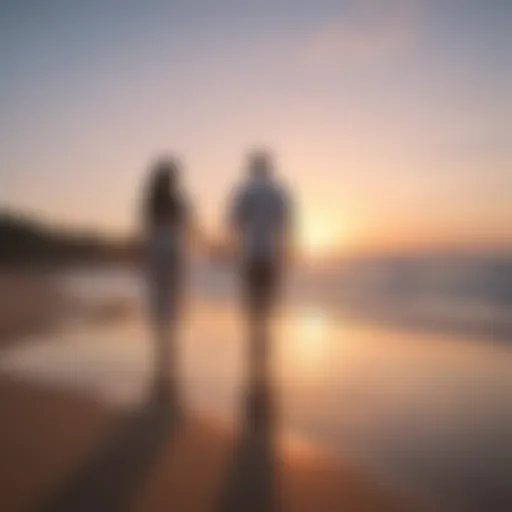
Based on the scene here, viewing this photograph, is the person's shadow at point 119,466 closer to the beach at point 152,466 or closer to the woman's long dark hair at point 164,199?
the beach at point 152,466

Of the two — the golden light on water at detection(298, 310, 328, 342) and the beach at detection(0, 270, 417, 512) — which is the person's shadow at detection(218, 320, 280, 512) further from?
the golden light on water at detection(298, 310, 328, 342)

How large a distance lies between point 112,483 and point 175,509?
0.27 metres

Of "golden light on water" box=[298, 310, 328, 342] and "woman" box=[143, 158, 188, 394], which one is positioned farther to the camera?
"golden light on water" box=[298, 310, 328, 342]

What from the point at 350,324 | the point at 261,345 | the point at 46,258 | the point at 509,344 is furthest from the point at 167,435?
the point at 46,258

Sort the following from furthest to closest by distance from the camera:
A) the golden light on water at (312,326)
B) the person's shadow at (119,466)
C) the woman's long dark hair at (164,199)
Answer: the golden light on water at (312,326) → the woman's long dark hair at (164,199) → the person's shadow at (119,466)

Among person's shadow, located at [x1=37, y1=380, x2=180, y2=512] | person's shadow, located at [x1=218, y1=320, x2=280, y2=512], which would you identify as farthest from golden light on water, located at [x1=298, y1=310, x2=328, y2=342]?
person's shadow, located at [x1=37, y1=380, x2=180, y2=512]

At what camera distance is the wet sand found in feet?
5.65

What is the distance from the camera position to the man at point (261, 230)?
2.85m

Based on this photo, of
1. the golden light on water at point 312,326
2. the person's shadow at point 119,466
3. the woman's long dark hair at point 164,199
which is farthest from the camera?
the golden light on water at point 312,326

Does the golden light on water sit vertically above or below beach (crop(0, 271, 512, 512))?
above

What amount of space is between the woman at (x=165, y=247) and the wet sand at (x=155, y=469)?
2.16ft

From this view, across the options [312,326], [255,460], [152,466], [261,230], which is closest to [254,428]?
[255,460]

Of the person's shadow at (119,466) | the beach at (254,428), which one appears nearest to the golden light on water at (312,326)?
the beach at (254,428)

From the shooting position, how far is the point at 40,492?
1750 millimetres
